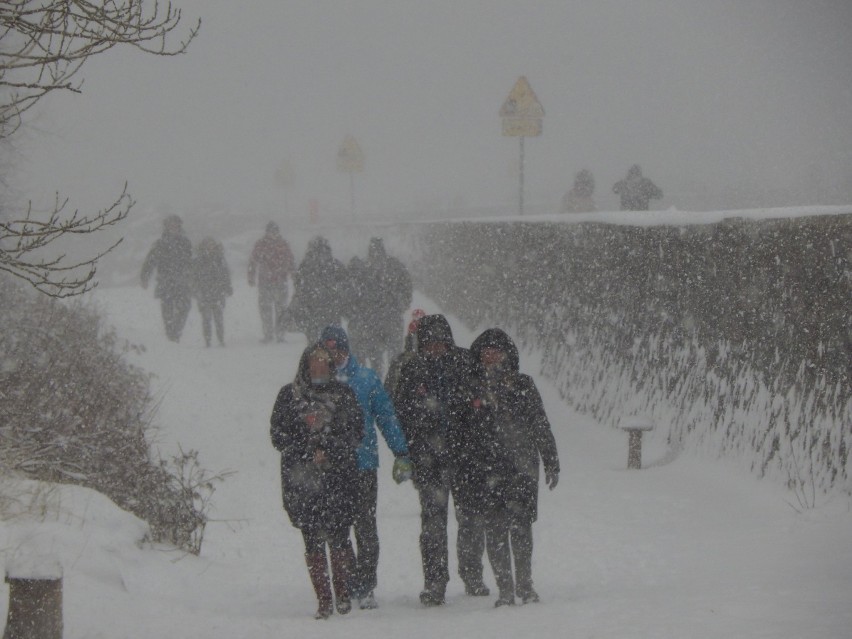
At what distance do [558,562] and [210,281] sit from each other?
1026 cm

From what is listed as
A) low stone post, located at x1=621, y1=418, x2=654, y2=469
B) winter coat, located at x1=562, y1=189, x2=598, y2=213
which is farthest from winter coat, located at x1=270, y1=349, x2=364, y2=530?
winter coat, located at x1=562, y1=189, x2=598, y2=213

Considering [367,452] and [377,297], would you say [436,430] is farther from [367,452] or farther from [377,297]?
[377,297]

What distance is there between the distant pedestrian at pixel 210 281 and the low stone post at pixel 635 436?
8.58m

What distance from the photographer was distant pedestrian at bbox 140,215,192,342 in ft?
52.5

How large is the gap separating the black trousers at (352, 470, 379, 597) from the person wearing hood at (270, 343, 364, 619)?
198 millimetres

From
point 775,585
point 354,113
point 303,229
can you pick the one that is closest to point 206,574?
point 775,585

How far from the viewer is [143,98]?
292ft

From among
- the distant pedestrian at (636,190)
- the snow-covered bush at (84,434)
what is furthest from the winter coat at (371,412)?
the distant pedestrian at (636,190)

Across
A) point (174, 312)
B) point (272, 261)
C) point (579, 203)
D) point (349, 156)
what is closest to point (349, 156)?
point (349, 156)

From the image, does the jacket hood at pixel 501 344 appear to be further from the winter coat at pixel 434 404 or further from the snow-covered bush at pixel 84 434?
the snow-covered bush at pixel 84 434

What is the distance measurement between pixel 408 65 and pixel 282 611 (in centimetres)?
10405

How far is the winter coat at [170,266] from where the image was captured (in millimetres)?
16016

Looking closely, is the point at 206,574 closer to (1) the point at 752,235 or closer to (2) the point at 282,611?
(2) the point at 282,611

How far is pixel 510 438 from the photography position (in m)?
5.70
